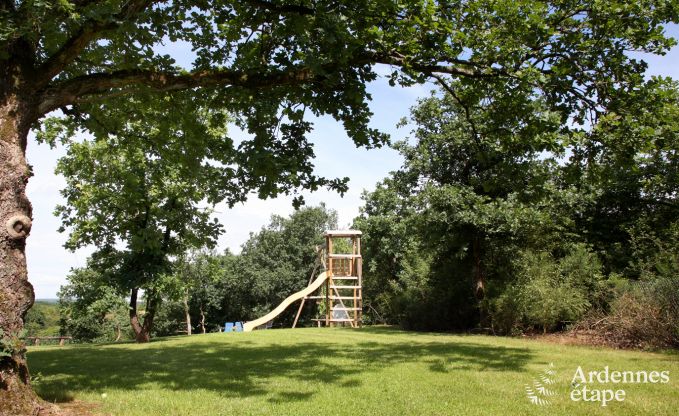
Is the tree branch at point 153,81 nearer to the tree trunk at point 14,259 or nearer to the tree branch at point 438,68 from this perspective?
the tree trunk at point 14,259

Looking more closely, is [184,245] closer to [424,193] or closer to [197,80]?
[424,193]

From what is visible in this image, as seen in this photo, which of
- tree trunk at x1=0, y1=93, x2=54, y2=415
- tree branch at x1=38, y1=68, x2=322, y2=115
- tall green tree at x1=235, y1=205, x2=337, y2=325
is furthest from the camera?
tall green tree at x1=235, y1=205, x2=337, y2=325

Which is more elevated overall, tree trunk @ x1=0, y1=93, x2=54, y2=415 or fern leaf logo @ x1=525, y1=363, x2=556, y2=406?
tree trunk @ x1=0, y1=93, x2=54, y2=415

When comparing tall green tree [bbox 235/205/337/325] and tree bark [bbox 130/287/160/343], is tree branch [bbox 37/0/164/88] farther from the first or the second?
tall green tree [bbox 235/205/337/325]

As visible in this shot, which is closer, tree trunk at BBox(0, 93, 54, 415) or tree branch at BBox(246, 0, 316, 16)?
tree trunk at BBox(0, 93, 54, 415)

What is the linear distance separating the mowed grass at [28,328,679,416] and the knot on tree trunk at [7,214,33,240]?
1.80 metres

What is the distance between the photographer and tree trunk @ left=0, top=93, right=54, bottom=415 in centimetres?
571

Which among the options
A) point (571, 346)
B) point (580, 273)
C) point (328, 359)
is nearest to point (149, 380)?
point (328, 359)

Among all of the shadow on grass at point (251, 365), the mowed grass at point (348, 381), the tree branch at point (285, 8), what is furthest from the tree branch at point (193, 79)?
the shadow on grass at point (251, 365)

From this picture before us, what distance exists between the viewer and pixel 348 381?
315 inches

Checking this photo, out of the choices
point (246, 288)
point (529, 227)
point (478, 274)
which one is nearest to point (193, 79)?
point (529, 227)

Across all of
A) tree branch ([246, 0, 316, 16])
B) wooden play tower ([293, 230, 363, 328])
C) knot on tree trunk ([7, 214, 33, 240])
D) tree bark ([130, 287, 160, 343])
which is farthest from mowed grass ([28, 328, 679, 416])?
wooden play tower ([293, 230, 363, 328])

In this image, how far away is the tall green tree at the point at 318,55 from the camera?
6.91m

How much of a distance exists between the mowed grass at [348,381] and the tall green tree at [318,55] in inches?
119
